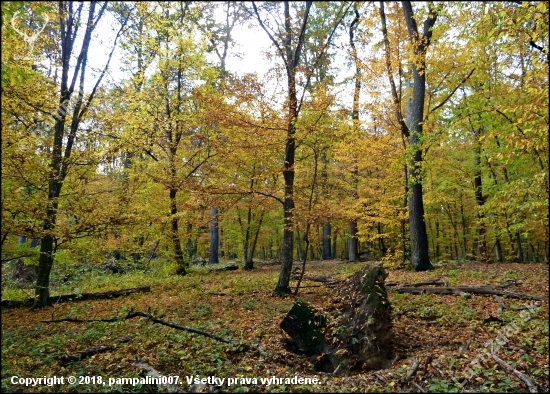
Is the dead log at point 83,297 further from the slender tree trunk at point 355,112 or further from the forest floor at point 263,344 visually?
the slender tree trunk at point 355,112

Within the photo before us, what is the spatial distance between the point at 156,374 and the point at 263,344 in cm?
225

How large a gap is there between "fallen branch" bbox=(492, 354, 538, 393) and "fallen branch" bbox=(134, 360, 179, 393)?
4564mm

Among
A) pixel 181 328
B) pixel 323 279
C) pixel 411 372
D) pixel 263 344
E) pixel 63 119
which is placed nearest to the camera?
pixel 411 372

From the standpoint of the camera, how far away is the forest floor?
481cm

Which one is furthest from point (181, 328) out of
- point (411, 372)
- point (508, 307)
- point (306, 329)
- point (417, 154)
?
point (417, 154)

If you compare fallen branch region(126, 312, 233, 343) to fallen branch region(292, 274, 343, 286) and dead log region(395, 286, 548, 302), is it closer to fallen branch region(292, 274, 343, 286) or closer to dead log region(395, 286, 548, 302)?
dead log region(395, 286, 548, 302)

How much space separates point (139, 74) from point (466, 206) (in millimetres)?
23811

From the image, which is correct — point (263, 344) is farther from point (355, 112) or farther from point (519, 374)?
point (355, 112)

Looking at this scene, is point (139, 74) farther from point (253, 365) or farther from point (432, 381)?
point (432, 381)

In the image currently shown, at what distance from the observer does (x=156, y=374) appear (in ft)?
17.0

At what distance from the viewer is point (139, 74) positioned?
1529 cm

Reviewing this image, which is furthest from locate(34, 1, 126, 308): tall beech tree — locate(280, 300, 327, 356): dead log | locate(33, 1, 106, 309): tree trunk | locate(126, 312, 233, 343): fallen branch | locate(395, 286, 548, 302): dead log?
locate(395, 286, 548, 302): dead log

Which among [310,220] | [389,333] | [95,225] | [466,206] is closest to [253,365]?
[389,333]

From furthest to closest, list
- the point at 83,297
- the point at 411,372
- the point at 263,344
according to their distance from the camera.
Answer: the point at 83,297
the point at 263,344
the point at 411,372
